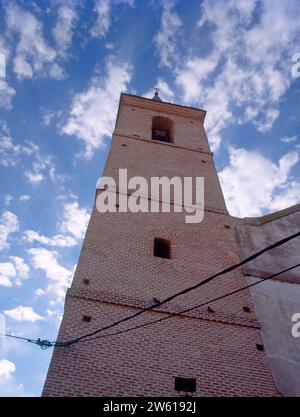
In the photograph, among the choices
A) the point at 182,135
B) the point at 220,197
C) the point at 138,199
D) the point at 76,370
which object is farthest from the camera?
the point at 182,135

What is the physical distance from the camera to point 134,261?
22.8 ft

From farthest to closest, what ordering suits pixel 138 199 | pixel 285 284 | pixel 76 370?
pixel 138 199 < pixel 285 284 < pixel 76 370

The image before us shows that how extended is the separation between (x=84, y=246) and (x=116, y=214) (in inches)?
49.7

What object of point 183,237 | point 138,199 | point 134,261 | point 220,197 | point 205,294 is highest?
point 220,197

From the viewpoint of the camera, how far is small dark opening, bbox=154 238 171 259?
7.60 metres

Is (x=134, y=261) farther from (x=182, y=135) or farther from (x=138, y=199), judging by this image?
(x=182, y=135)

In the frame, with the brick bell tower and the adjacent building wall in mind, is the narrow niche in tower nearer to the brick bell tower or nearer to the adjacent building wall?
the brick bell tower

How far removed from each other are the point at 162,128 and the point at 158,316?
9283mm

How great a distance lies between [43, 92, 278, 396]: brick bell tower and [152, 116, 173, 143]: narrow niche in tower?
4.20 meters

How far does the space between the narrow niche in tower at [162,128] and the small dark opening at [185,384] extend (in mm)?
9157

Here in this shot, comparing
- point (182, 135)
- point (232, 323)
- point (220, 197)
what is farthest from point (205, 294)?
point (182, 135)

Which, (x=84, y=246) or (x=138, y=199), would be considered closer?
(x=84, y=246)

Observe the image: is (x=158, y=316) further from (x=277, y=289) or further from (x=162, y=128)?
(x=162, y=128)

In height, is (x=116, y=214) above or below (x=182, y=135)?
below
